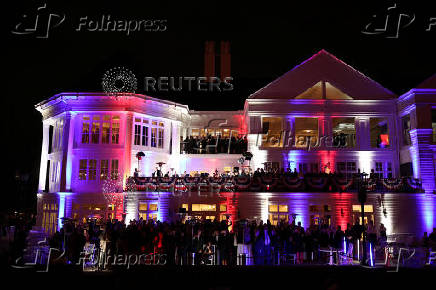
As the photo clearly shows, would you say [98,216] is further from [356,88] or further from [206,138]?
[356,88]

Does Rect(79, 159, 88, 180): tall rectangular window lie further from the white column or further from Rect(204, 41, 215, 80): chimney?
Rect(204, 41, 215, 80): chimney

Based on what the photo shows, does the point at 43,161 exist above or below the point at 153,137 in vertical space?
below

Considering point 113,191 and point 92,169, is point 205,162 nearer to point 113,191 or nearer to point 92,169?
point 113,191

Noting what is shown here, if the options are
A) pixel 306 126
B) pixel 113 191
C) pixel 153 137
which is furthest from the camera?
pixel 306 126

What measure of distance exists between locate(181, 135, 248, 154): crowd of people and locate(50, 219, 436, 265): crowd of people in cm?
1004

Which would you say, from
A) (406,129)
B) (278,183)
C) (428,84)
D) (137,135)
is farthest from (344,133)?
(137,135)

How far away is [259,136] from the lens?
2659 centimetres

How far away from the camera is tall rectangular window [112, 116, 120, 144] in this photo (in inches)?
1027

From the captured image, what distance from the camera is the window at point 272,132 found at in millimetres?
26984

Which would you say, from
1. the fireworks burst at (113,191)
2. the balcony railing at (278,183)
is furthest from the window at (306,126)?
the fireworks burst at (113,191)

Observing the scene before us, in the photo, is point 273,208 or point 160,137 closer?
point 273,208

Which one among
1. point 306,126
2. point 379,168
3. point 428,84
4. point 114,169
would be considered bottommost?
point 114,169

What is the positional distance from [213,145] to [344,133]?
9796 mm

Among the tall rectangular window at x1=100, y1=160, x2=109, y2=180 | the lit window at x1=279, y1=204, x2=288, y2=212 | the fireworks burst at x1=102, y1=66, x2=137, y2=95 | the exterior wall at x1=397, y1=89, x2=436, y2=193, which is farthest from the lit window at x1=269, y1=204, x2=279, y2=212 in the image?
the fireworks burst at x1=102, y1=66, x2=137, y2=95
